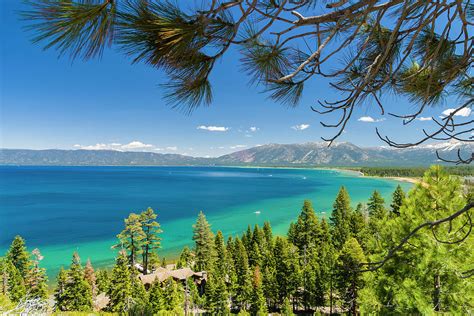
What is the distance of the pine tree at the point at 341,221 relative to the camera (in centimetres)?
2311

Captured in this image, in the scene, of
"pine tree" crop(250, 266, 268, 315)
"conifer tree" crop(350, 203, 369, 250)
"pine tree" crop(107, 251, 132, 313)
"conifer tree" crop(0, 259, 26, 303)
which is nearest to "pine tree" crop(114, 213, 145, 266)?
"pine tree" crop(107, 251, 132, 313)

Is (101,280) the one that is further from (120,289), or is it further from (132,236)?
(120,289)

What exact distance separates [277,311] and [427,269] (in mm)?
16646

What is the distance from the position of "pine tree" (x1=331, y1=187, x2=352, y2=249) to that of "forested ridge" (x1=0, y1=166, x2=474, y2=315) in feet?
0.34

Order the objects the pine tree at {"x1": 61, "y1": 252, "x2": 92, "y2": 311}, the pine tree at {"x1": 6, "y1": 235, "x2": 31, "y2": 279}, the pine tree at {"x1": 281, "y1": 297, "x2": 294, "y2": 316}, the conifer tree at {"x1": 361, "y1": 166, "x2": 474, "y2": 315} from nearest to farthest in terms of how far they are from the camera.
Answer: the conifer tree at {"x1": 361, "y1": 166, "x2": 474, "y2": 315}, the pine tree at {"x1": 281, "y1": 297, "x2": 294, "y2": 316}, the pine tree at {"x1": 61, "y1": 252, "x2": 92, "y2": 311}, the pine tree at {"x1": 6, "y1": 235, "x2": 31, "y2": 279}

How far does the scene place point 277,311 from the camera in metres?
19.3

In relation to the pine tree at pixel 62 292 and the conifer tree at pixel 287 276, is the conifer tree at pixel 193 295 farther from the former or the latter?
the pine tree at pixel 62 292

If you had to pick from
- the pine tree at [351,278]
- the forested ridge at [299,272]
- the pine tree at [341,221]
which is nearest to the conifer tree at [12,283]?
the forested ridge at [299,272]

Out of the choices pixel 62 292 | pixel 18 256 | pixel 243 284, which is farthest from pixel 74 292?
pixel 243 284

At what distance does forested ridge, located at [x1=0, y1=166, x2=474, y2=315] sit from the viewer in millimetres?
5234

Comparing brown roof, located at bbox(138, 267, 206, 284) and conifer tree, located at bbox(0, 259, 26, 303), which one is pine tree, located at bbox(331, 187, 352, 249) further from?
conifer tree, located at bbox(0, 259, 26, 303)

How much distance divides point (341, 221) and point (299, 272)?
953 cm

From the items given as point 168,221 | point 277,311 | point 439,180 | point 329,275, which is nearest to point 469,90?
point 439,180

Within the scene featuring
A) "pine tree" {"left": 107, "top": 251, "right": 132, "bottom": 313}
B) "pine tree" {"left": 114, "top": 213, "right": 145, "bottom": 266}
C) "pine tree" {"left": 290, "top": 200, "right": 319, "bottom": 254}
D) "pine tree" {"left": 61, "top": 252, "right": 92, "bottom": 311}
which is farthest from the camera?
"pine tree" {"left": 290, "top": 200, "right": 319, "bottom": 254}
